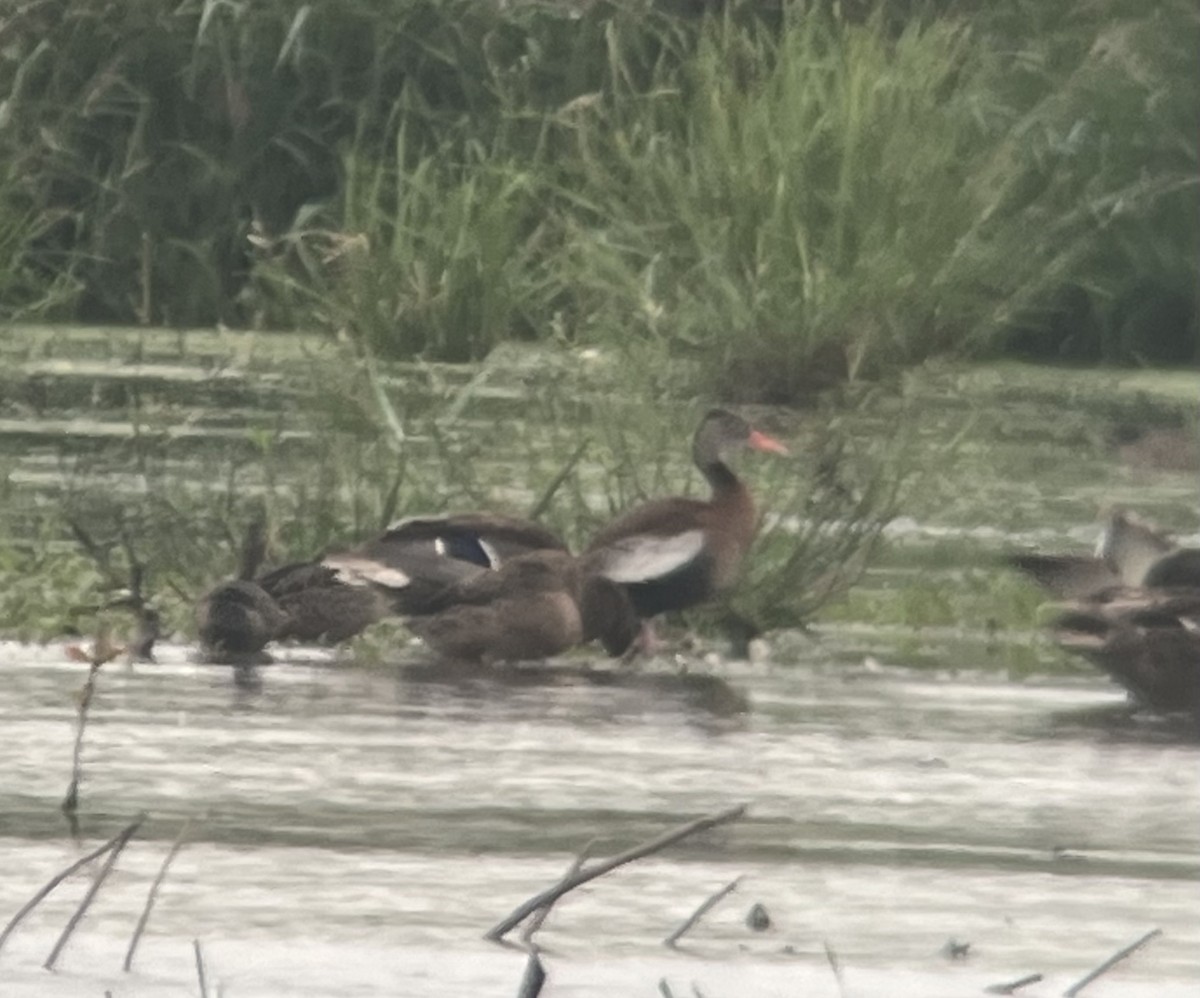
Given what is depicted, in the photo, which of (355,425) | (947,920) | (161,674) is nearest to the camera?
(947,920)

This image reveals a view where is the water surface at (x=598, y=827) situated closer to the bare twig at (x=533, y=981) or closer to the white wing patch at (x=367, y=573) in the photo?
the white wing patch at (x=367, y=573)

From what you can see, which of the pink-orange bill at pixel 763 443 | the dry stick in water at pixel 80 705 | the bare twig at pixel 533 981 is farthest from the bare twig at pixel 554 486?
the bare twig at pixel 533 981

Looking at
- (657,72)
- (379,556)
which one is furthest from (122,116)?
(379,556)

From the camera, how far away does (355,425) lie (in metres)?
9.98

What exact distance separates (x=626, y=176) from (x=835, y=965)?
9.17 m

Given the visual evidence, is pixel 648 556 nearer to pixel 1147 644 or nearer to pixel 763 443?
pixel 1147 644

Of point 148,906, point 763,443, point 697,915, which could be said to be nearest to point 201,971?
Result: point 148,906

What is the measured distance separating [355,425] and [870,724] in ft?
9.58

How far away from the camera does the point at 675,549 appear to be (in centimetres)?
814

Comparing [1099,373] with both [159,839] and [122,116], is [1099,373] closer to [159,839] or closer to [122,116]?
[122,116]

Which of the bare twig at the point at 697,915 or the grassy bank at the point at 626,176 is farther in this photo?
the grassy bank at the point at 626,176

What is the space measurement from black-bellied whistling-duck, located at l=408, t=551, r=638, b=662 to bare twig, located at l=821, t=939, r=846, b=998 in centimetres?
269

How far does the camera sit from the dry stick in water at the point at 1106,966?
480cm

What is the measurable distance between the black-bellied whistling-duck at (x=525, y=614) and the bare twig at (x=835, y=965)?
269 cm
